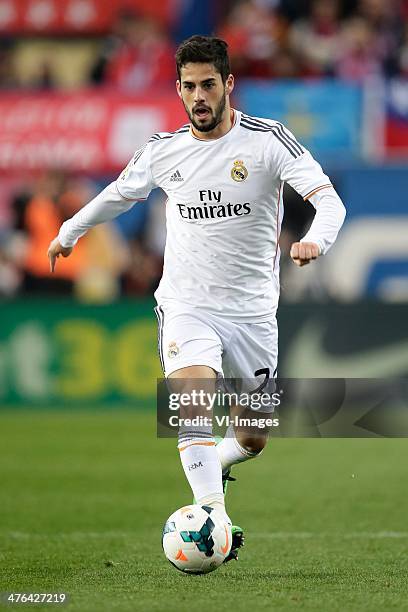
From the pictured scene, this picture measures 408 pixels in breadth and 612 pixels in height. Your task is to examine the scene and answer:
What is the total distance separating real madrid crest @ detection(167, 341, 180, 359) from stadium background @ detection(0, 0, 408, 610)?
4.56 meters

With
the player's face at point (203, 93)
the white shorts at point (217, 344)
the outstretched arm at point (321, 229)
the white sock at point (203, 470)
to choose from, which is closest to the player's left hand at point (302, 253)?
the outstretched arm at point (321, 229)

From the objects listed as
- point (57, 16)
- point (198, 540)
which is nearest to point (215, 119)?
point (198, 540)

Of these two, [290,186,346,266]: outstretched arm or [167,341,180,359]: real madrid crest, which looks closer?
[290,186,346,266]: outstretched arm

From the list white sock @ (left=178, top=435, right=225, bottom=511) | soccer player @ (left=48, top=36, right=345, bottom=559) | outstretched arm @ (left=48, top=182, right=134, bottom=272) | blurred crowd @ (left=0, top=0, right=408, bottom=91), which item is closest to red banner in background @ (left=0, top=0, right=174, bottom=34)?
Result: blurred crowd @ (left=0, top=0, right=408, bottom=91)

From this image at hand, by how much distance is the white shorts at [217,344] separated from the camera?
6500 mm

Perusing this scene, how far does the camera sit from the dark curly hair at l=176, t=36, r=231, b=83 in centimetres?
642

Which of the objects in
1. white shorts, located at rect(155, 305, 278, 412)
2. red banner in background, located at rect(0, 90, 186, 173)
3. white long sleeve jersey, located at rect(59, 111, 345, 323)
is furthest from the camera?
red banner in background, located at rect(0, 90, 186, 173)

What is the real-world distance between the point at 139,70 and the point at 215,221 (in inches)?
505

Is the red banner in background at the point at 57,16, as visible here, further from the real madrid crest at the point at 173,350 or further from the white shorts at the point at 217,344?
the real madrid crest at the point at 173,350

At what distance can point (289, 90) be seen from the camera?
1731 cm

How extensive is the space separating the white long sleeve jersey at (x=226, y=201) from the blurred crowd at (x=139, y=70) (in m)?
9.00

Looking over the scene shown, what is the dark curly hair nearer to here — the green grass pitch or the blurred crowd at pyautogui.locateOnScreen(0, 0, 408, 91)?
the green grass pitch

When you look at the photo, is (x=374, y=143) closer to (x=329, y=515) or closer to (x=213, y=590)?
(x=329, y=515)

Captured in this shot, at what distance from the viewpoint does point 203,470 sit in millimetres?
6332
